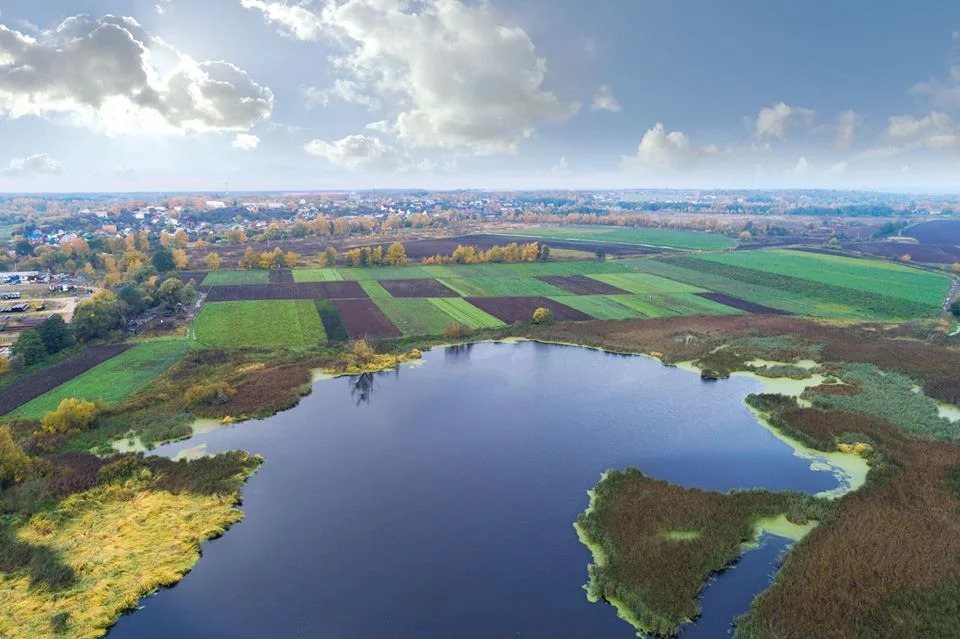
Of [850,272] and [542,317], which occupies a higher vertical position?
[850,272]

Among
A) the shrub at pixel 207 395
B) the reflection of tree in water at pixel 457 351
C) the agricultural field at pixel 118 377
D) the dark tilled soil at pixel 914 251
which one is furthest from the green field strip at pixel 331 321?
the dark tilled soil at pixel 914 251

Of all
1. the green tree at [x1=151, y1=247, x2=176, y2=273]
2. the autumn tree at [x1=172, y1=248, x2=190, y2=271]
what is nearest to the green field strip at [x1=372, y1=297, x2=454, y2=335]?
the autumn tree at [x1=172, y1=248, x2=190, y2=271]

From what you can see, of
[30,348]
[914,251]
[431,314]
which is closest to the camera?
[30,348]

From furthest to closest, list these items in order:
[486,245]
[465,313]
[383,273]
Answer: [486,245] < [383,273] < [465,313]

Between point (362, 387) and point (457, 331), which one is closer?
point (362, 387)

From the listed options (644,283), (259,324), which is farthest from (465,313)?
(644,283)

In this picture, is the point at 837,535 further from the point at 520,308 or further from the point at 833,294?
the point at 833,294

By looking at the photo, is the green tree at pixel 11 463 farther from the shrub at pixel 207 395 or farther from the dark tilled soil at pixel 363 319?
the dark tilled soil at pixel 363 319

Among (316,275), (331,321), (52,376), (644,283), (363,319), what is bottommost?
(52,376)
